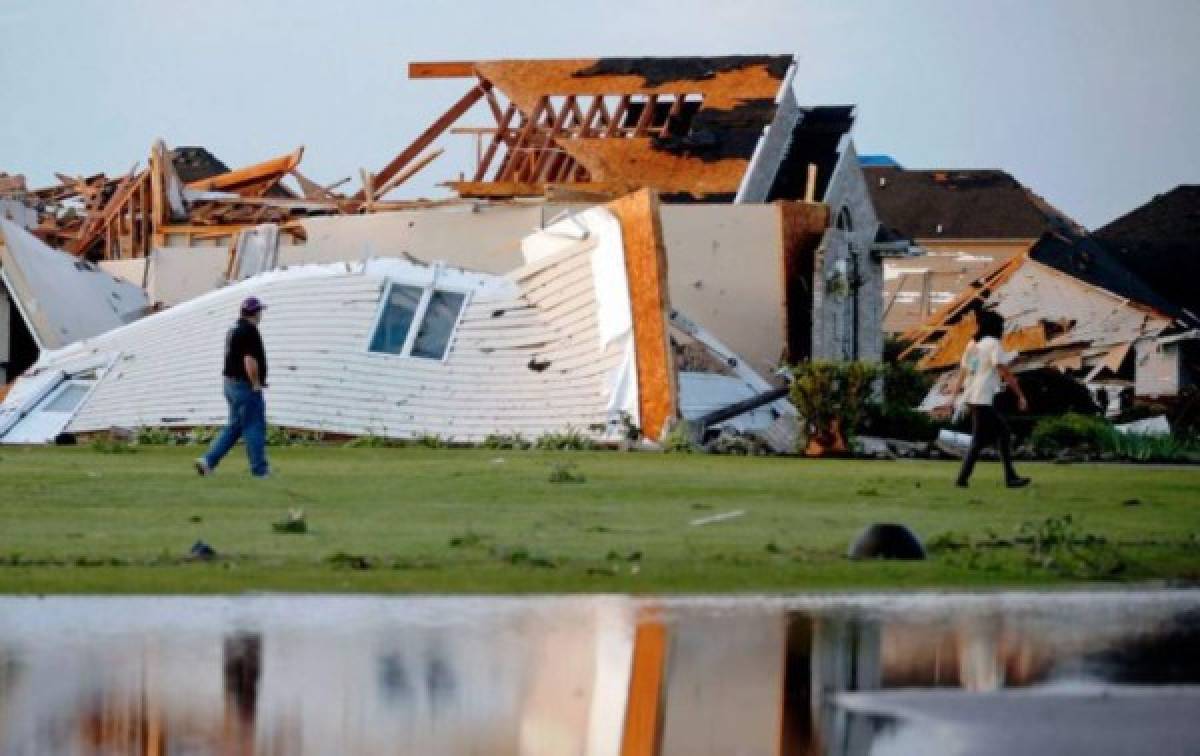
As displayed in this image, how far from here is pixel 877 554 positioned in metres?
17.3

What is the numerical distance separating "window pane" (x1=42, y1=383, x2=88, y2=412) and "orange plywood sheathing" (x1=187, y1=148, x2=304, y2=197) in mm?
14310

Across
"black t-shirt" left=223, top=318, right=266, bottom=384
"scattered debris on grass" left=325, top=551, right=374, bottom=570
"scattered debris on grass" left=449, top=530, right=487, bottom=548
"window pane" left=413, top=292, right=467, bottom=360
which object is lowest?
"scattered debris on grass" left=325, top=551, right=374, bottom=570

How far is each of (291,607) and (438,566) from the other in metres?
2.21

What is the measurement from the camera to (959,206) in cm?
9256

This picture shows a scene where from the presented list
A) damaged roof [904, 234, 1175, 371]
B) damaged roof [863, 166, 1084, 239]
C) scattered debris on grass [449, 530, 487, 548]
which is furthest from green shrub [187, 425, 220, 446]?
damaged roof [863, 166, 1084, 239]

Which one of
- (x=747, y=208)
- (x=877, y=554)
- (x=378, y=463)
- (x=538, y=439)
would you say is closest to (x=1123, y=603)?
(x=877, y=554)

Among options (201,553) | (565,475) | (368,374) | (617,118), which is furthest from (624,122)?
(201,553)

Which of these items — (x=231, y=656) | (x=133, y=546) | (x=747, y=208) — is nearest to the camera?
(x=231, y=656)

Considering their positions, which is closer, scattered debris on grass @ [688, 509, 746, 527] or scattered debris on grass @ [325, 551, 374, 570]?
scattered debris on grass @ [325, 551, 374, 570]

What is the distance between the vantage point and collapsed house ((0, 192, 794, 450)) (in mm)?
35906

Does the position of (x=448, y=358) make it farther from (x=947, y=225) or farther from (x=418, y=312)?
(x=947, y=225)

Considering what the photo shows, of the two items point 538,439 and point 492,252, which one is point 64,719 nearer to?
point 538,439

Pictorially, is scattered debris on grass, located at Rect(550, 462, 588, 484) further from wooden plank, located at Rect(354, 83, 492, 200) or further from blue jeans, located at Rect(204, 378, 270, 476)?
wooden plank, located at Rect(354, 83, 492, 200)

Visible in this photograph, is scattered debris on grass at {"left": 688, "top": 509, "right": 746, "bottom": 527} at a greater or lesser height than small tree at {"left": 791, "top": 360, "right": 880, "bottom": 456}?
lesser
